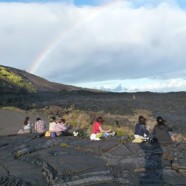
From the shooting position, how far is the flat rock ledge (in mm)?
13469

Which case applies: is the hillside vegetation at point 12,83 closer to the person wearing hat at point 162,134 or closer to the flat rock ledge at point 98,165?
the flat rock ledge at point 98,165

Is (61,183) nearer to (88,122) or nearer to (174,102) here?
(88,122)

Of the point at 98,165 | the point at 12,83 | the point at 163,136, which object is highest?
the point at 12,83

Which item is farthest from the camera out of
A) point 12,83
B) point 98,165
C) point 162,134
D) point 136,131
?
point 12,83

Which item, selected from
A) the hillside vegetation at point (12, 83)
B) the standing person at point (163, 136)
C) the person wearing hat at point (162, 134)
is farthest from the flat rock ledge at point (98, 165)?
the hillside vegetation at point (12, 83)

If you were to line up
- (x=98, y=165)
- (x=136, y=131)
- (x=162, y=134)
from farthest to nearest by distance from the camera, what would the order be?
(x=136, y=131) < (x=162, y=134) < (x=98, y=165)

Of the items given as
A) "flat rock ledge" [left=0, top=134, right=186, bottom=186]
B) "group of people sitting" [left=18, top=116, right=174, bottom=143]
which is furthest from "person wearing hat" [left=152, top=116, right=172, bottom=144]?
"flat rock ledge" [left=0, top=134, right=186, bottom=186]

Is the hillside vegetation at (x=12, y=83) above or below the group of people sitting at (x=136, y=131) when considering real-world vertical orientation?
above

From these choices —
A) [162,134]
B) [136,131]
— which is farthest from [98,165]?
[136,131]

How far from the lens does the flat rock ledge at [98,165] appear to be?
13469 mm

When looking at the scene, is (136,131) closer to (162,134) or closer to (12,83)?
(162,134)

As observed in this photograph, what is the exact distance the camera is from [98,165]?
15.0 m

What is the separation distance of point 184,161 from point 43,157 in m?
5.22

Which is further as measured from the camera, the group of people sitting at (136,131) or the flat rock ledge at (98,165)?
the group of people sitting at (136,131)
